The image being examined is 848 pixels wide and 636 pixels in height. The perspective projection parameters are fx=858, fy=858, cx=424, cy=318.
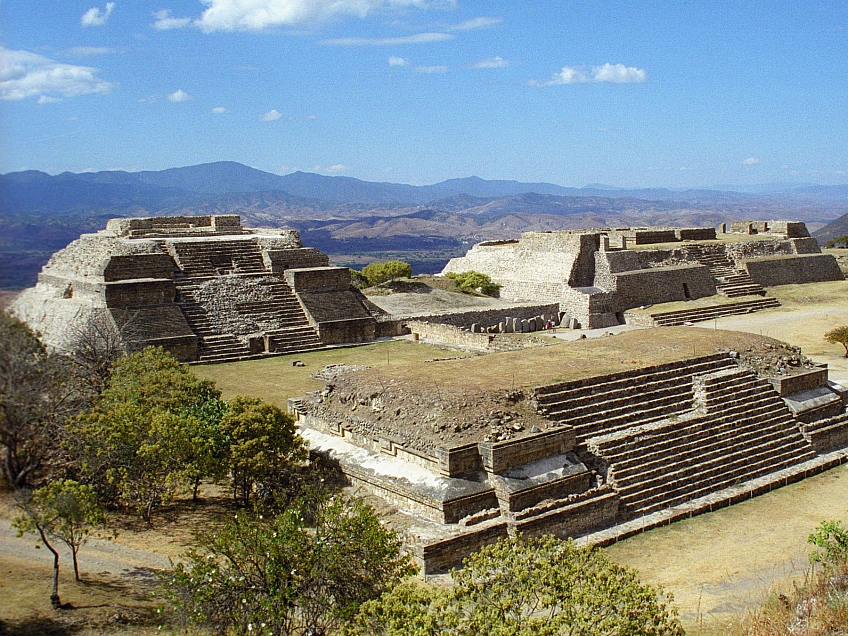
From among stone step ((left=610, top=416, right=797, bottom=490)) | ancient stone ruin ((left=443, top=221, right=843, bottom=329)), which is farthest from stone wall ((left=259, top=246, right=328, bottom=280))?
stone step ((left=610, top=416, right=797, bottom=490))

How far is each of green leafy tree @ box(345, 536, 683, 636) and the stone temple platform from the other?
2384 millimetres

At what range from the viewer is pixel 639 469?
11469mm

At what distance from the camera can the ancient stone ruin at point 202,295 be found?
21.8 meters

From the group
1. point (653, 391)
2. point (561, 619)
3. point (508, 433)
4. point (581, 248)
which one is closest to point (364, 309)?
point (581, 248)

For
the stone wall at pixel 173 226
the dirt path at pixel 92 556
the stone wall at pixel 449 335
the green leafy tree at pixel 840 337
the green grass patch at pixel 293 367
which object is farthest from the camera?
the stone wall at pixel 173 226

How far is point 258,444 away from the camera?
10711 millimetres

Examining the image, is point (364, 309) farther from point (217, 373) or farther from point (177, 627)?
point (177, 627)

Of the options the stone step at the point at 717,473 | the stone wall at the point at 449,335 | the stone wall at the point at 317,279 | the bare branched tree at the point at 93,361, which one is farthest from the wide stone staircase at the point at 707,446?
the stone wall at the point at 317,279

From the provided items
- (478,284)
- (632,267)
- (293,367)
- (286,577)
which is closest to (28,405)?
(286,577)

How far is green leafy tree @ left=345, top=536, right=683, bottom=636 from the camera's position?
20.5 ft

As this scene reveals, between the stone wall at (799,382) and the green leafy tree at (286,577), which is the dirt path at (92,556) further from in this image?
the stone wall at (799,382)

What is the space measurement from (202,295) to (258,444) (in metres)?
13.7

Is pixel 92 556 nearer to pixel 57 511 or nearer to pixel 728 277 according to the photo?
pixel 57 511

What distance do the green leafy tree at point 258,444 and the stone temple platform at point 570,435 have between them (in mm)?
859
